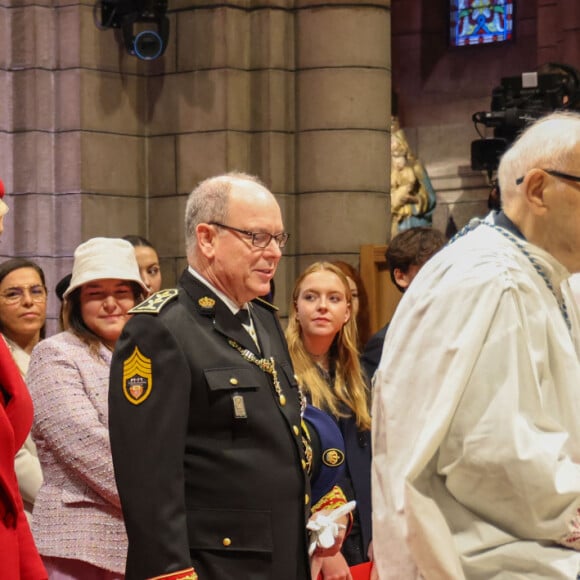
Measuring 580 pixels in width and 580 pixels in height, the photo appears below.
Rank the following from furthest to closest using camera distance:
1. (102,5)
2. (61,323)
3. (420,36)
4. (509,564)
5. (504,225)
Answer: (420,36), (102,5), (61,323), (504,225), (509,564)

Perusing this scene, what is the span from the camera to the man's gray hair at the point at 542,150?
2732 millimetres

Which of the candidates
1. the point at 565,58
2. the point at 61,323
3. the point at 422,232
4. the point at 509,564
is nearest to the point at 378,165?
the point at 565,58

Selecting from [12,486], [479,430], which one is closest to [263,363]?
[12,486]

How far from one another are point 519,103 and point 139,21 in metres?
2.35

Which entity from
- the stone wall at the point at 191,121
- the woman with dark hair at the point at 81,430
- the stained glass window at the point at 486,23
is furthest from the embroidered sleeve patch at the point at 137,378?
the stained glass window at the point at 486,23

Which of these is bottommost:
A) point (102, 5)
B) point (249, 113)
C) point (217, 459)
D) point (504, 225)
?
point (217, 459)

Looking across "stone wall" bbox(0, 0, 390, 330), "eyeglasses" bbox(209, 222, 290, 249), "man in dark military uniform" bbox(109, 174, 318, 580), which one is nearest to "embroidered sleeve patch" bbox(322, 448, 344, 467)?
"man in dark military uniform" bbox(109, 174, 318, 580)

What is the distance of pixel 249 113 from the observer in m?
8.64

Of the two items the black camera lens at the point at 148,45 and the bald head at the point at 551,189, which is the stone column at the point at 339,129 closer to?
the black camera lens at the point at 148,45

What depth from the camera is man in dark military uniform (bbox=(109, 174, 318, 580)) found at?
303 centimetres

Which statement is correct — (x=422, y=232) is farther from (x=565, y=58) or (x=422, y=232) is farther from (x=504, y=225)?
(x=565, y=58)

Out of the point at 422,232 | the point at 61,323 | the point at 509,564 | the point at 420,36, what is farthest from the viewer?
the point at 420,36

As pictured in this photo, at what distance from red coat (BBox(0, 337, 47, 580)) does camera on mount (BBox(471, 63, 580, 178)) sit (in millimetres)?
4562

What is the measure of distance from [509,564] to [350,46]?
640cm
